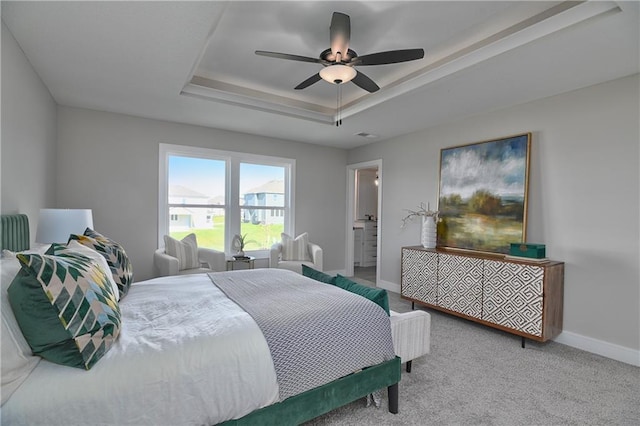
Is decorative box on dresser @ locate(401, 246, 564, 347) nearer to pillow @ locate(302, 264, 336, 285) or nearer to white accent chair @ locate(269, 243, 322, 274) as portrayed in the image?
white accent chair @ locate(269, 243, 322, 274)

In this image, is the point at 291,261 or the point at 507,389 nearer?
the point at 507,389

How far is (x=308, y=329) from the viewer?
1.66 meters

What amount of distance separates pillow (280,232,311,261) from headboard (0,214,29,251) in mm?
3016

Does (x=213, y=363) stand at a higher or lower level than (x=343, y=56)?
lower

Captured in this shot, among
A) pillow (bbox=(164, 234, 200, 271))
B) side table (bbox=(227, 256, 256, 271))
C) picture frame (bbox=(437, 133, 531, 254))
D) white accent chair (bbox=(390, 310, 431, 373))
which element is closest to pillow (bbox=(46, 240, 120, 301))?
white accent chair (bbox=(390, 310, 431, 373))

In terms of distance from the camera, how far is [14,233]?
2.08 meters

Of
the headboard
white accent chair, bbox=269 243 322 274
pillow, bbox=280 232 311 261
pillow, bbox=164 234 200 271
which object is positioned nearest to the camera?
the headboard

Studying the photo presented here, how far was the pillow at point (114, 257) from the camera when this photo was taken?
2057mm

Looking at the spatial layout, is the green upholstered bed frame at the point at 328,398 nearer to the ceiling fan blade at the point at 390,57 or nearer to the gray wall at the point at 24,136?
the ceiling fan blade at the point at 390,57

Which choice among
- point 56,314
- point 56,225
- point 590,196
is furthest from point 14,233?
point 590,196

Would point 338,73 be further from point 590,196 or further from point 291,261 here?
point 291,261

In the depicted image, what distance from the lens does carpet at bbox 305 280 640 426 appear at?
1.95 meters

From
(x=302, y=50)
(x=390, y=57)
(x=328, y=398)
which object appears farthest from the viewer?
(x=302, y=50)

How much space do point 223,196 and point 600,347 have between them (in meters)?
4.84
